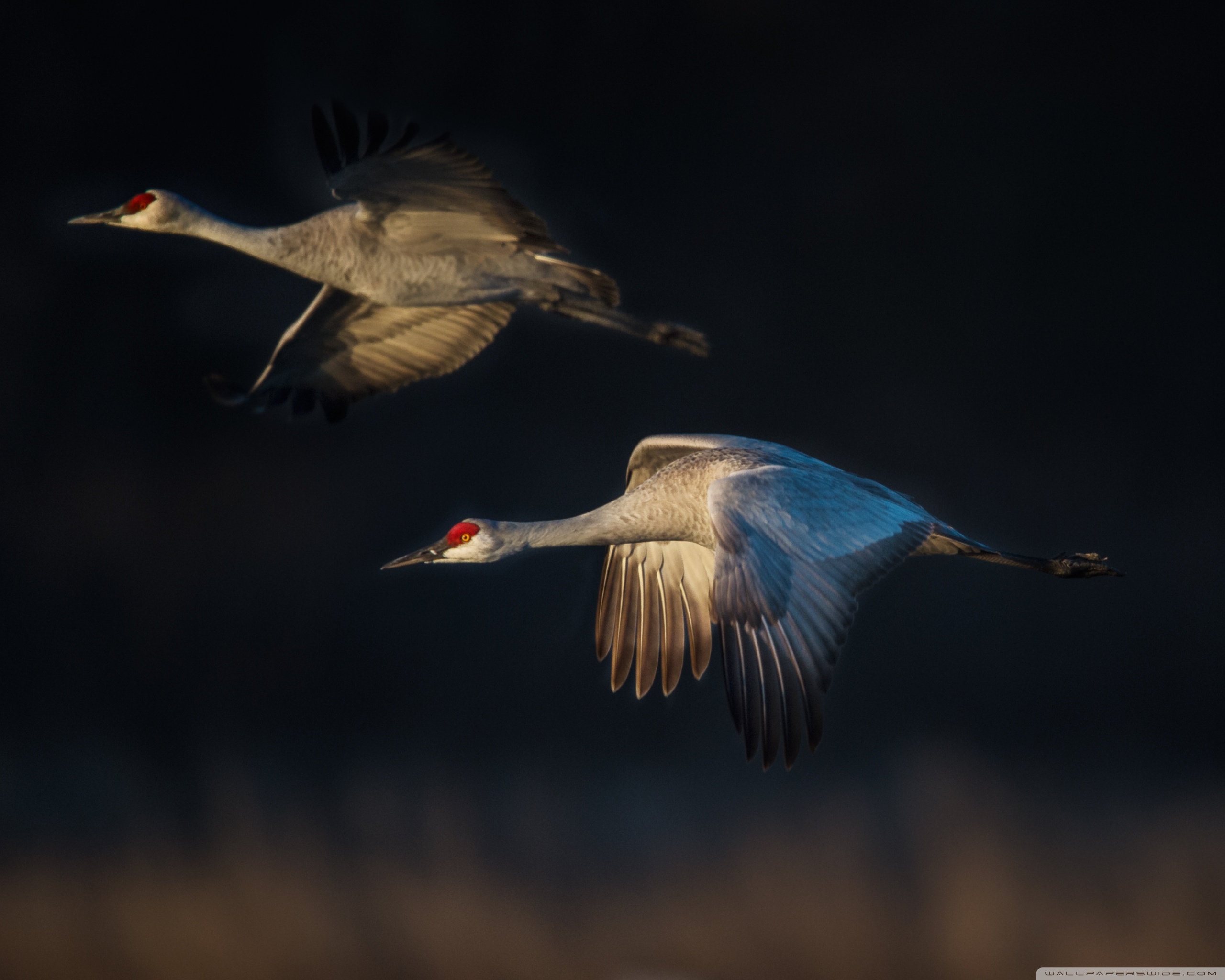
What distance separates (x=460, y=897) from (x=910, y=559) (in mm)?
2312

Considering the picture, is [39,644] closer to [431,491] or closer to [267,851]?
[267,851]

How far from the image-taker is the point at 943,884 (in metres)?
5.10

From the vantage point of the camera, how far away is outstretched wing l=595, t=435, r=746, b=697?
11.6ft

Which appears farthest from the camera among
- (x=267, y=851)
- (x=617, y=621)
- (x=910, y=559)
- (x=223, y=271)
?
(x=267, y=851)

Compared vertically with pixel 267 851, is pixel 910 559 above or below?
above

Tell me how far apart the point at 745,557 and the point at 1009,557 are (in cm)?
106

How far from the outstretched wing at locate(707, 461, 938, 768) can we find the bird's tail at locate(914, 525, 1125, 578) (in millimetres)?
143

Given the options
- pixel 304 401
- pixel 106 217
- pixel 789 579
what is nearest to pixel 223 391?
pixel 304 401

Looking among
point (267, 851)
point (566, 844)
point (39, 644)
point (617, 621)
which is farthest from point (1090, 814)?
point (39, 644)

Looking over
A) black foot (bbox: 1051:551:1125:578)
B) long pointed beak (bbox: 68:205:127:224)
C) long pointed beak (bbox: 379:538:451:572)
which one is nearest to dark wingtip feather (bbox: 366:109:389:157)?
long pointed beak (bbox: 68:205:127:224)

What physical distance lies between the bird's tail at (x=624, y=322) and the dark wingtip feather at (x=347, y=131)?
61cm

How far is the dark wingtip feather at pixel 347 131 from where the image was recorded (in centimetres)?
288

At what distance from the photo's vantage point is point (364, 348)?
368cm

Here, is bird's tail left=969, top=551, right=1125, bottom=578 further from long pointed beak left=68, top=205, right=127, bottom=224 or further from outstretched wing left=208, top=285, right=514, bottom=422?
long pointed beak left=68, top=205, right=127, bottom=224
